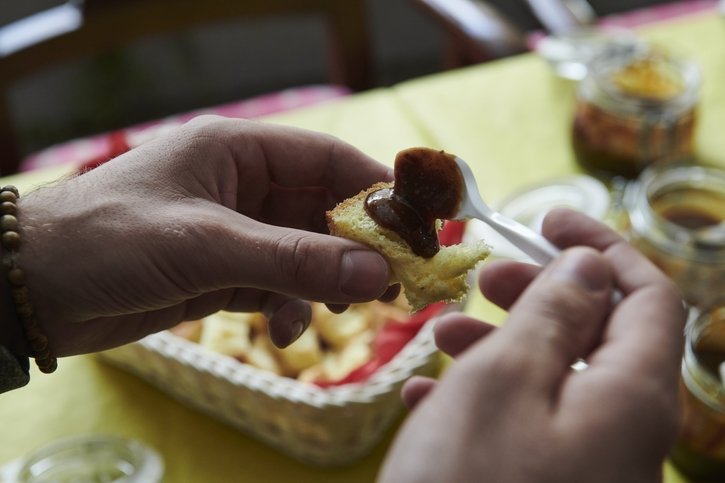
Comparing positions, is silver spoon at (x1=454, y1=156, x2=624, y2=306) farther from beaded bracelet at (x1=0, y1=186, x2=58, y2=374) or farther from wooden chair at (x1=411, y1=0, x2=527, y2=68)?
wooden chair at (x1=411, y1=0, x2=527, y2=68)

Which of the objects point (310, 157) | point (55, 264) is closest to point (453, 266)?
point (310, 157)

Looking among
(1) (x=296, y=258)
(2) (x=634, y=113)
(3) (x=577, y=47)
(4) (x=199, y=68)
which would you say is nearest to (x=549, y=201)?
(2) (x=634, y=113)

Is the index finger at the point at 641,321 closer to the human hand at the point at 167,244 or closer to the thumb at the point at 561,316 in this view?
the thumb at the point at 561,316

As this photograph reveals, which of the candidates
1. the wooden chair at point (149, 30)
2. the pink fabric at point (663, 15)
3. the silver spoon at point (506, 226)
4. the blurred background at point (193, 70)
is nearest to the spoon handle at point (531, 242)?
the silver spoon at point (506, 226)

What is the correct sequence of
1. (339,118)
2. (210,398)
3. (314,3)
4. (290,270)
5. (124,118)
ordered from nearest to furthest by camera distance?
(290,270) → (210,398) → (339,118) → (314,3) → (124,118)

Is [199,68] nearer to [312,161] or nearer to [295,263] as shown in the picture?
[312,161]

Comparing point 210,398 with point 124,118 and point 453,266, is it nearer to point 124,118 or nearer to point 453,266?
point 453,266

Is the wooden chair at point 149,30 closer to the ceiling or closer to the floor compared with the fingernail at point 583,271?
closer to the floor
